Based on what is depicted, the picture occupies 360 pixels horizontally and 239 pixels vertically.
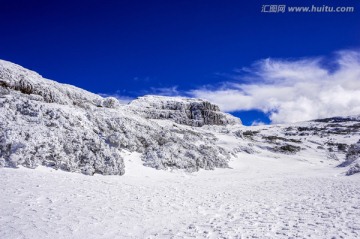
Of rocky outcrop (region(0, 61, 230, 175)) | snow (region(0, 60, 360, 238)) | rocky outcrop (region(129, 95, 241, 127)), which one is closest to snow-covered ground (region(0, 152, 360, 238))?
snow (region(0, 60, 360, 238))

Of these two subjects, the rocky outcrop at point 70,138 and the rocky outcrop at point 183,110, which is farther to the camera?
the rocky outcrop at point 183,110

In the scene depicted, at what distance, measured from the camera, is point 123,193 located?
14859 millimetres

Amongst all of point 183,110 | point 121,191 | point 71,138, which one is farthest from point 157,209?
point 183,110

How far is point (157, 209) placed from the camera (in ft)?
41.0


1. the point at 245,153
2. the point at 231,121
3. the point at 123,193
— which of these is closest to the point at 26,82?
the point at 123,193

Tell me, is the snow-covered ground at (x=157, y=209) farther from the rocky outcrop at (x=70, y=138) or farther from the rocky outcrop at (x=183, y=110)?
the rocky outcrop at (x=183, y=110)

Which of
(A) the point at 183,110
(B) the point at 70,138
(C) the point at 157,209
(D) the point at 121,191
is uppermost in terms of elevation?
(A) the point at 183,110

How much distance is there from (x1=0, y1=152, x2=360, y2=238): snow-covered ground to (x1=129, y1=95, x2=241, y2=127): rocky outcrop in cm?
10397

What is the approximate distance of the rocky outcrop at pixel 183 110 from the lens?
124569 mm

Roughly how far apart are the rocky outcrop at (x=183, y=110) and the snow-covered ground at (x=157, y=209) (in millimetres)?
103965

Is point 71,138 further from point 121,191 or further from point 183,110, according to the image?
point 183,110

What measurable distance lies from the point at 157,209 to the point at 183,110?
120m

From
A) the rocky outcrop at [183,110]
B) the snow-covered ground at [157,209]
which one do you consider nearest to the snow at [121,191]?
the snow-covered ground at [157,209]

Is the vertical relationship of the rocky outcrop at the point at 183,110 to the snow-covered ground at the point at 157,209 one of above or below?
above
